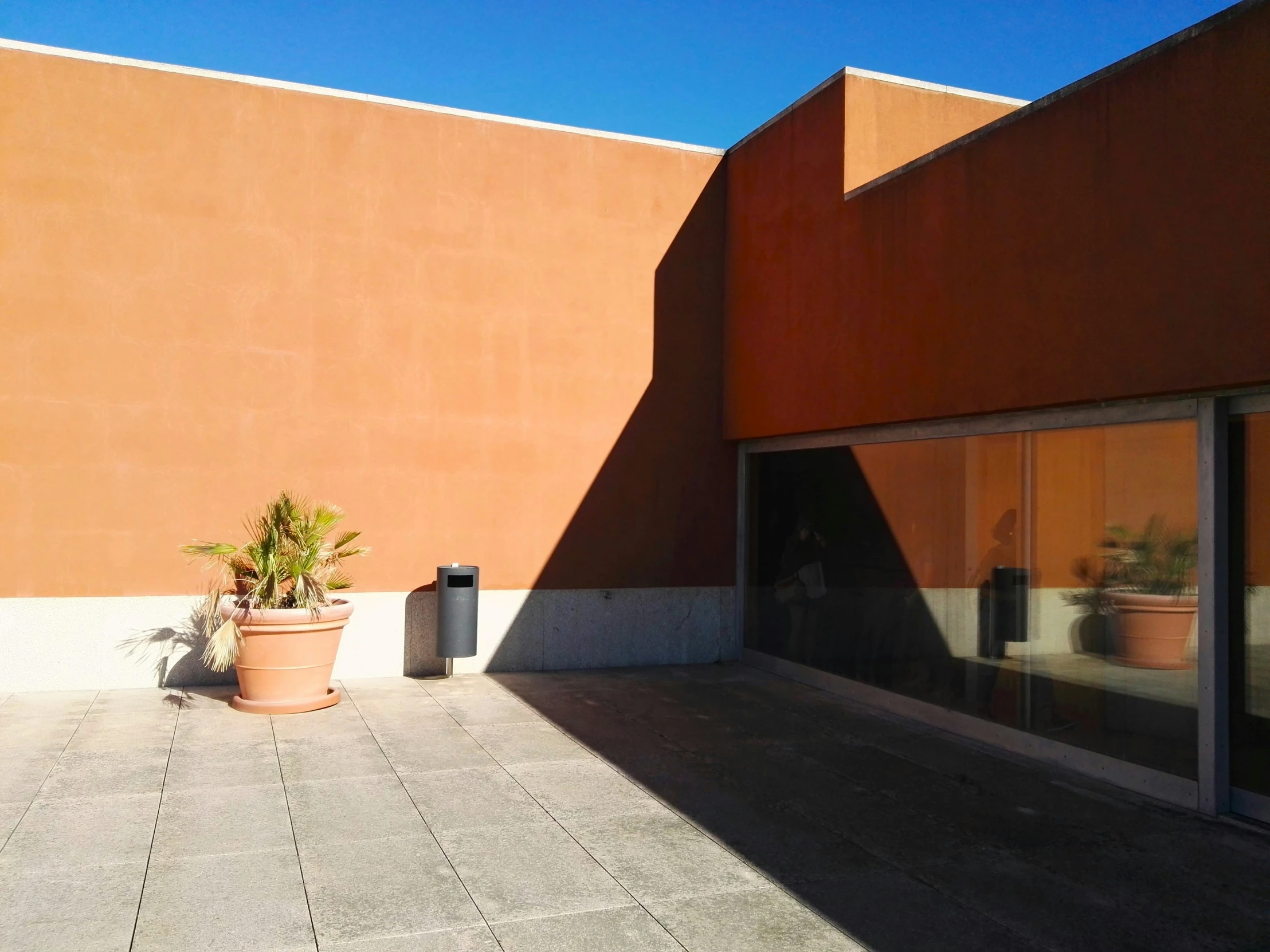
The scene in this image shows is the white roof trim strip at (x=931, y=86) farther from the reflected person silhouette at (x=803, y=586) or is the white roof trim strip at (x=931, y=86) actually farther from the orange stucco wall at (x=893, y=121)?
the reflected person silhouette at (x=803, y=586)

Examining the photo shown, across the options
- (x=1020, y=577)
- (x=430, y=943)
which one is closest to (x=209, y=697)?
(x=430, y=943)

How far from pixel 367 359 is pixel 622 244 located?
282cm

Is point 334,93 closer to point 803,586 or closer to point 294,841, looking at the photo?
point 803,586

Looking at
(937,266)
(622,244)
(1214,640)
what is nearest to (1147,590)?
(1214,640)

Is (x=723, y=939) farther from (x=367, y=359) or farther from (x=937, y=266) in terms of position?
(x=367, y=359)

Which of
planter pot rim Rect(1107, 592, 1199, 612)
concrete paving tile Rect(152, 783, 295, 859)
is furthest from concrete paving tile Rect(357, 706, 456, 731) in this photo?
planter pot rim Rect(1107, 592, 1199, 612)

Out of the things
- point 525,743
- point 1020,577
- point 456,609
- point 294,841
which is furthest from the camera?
point 456,609

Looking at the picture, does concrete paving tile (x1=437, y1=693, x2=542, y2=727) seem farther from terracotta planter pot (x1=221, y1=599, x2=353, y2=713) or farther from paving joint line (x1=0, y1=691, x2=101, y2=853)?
paving joint line (x1=0, y1=691, x2=101, y2=853)

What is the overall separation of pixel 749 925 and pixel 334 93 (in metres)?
8.21

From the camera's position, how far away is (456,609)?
9227 millimetres

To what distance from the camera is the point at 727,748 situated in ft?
23.1

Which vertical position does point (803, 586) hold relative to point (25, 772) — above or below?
above

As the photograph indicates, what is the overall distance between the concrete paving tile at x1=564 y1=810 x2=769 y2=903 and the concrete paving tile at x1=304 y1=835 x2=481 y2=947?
72cm

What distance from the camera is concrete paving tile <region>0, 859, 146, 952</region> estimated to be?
151 inches
